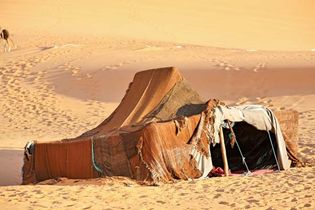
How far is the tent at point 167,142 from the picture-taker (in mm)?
9516

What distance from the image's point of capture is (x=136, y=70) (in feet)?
65.9

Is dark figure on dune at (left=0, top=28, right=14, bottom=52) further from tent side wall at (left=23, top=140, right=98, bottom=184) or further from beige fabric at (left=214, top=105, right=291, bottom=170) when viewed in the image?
beige fabric at (left=214, top=105, right=291, bottom=170)

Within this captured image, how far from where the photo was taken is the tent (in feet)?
31.2

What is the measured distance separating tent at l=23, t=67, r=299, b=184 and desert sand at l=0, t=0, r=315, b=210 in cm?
36

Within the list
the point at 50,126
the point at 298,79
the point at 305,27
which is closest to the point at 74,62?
the point at 50,126

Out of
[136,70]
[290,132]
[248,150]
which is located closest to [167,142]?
[248,150]

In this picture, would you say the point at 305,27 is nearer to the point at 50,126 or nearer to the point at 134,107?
the point at 50,126

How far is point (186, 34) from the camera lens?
3500 cm

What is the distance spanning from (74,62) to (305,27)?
20.8 m

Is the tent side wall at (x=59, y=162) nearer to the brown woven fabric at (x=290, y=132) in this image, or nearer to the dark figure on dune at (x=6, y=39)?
the brown woven fabric at (x=290, y=132)

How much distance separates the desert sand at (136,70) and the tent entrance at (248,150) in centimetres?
78

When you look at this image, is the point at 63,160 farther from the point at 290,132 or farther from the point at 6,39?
the point at 6,39

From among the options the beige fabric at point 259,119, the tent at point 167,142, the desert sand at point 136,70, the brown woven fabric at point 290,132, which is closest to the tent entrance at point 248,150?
the tent at point 167,142

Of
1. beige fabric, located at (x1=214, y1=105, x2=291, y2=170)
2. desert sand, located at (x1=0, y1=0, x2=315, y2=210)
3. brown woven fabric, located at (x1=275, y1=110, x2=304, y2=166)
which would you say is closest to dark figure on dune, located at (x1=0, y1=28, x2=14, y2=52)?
desert sand, located at (x1=0, y1=0, x2=315, y2=210)
